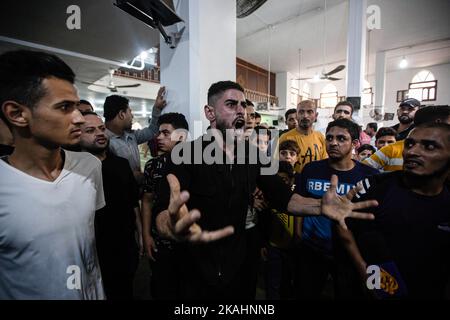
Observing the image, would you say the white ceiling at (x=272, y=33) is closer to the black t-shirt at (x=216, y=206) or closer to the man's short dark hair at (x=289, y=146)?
the man's short dark hair at (x=289, y=146)

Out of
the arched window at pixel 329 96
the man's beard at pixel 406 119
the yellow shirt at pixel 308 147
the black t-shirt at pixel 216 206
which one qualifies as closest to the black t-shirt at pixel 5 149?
the black t-shirt at pixel 216 206

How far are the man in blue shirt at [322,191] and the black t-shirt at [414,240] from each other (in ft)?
1.54

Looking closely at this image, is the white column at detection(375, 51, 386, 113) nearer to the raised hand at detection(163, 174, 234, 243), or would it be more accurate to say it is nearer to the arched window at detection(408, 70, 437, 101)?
the arched window at detection(408, 70, 437, 101)

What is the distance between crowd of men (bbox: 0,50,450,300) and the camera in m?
0.91

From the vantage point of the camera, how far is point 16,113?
91cm

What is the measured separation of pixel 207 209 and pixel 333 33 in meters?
9.46

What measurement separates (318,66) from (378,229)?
43.7 feet

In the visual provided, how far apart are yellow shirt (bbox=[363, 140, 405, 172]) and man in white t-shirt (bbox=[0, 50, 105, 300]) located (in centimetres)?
246

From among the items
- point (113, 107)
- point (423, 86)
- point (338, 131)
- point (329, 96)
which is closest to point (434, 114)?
point (338, 131)

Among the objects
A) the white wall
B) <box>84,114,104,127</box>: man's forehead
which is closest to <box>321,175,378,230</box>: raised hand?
<box>84,114,104,127</box>: man's forehead

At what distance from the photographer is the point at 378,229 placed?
4.37 ft

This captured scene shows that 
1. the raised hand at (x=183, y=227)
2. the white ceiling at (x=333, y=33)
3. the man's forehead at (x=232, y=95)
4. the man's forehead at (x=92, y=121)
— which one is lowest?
the raised hand at (x=183, y=227)

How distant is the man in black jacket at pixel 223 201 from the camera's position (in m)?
1.26
